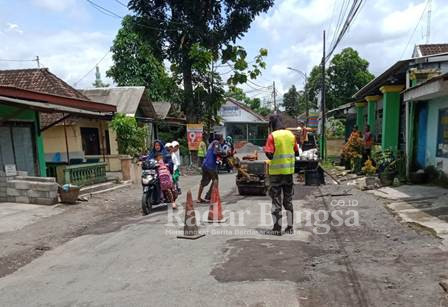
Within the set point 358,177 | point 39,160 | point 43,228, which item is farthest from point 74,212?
point 358,177

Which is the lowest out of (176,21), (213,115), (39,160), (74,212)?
(74,212)

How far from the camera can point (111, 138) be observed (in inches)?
828

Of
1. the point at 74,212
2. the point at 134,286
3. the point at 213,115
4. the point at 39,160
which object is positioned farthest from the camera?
the point at 213,115

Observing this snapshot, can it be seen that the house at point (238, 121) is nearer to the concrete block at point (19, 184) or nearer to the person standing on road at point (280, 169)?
the concrete block at point (19, 184)

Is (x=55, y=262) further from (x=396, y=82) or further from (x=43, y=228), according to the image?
(x=396, y=82)

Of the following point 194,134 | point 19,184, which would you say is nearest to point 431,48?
point 194,134

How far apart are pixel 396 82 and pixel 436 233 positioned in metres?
8.48

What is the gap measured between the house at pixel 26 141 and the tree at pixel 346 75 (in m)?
27.8

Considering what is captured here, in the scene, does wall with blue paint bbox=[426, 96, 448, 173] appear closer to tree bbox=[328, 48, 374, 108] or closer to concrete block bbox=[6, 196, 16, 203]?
concrete block bbox=[6, 196, 16, 203]

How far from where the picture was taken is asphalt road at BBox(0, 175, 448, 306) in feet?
13.1

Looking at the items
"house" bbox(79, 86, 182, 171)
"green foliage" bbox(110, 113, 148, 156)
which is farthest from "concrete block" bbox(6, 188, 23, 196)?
"house" bbox(79, 86, 182, 171)

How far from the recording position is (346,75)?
3634 centimetres

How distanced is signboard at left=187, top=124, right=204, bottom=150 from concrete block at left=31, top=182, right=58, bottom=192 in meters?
11.3

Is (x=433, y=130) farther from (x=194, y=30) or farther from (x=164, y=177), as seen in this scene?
(x=194, y=30)
